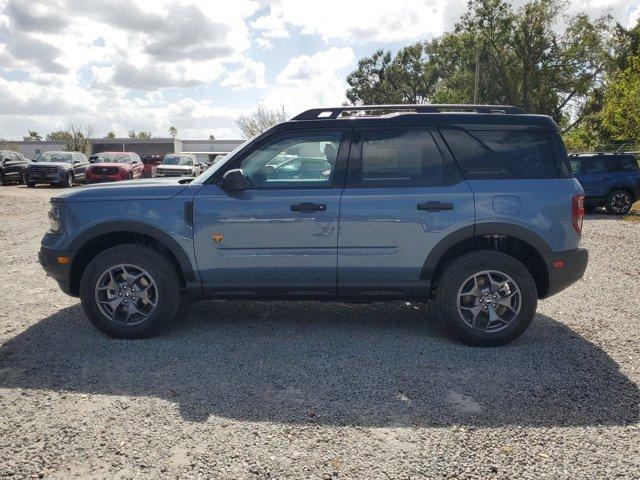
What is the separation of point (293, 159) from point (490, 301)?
6.74 feet

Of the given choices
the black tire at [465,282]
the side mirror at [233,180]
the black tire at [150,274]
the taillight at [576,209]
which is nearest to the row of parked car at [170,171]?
the taillight at [576,209]

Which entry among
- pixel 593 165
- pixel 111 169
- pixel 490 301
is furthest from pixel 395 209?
pixel 111 169

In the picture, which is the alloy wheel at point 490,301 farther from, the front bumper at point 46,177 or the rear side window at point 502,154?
the front bumper at point 46,177

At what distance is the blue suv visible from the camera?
4.50m

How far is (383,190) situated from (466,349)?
1505 millimetres

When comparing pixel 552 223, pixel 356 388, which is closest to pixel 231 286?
pixel 356 388

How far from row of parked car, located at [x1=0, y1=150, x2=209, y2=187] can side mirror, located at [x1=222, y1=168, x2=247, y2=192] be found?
19.0 m

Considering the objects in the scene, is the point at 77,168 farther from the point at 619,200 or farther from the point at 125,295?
the point at 125,295

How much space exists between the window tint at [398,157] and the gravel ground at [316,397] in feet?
4.65

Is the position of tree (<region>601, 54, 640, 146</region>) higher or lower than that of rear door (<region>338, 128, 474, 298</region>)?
higher

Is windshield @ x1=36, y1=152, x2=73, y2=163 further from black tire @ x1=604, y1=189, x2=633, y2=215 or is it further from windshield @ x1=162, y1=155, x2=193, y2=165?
black tire @ x1=604, y1=189, x2=633, y2=215

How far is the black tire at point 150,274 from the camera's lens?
15.2ft

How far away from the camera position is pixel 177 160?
1049 inches

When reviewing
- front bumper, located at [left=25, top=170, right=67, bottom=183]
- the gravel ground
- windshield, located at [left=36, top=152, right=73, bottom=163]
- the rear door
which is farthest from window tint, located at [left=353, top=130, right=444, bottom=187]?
windshield, located at [left=36, top=152, right=73, bottom=163]
